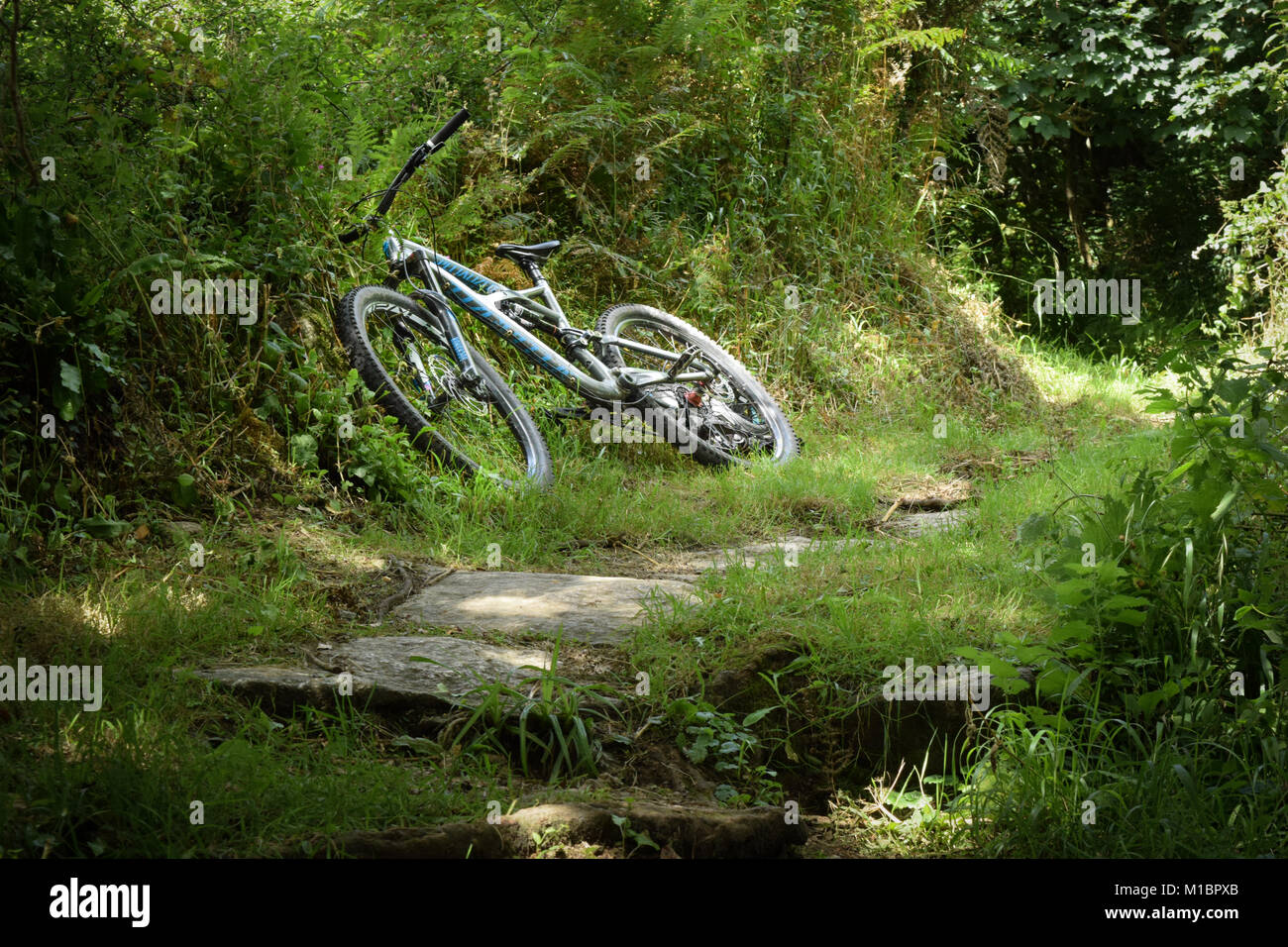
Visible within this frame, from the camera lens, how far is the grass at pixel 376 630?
2.21 m

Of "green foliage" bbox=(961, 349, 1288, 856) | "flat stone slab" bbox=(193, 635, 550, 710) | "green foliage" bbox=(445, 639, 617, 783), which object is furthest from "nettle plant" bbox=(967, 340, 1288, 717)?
"flat stone slab" bbox=(193, 635, 550, 710)

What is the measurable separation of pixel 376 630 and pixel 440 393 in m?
2.21

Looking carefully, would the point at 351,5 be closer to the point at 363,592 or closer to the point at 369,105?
the point at 369,105

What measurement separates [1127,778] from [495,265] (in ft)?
14.7

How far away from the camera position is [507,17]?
6852mm

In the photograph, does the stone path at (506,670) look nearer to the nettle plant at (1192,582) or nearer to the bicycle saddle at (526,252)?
the nettle plant at (1192,582)

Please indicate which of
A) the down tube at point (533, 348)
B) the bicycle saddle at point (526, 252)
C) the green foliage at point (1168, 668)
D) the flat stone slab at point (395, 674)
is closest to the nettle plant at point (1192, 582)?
the green foliage at point (1168, 668)

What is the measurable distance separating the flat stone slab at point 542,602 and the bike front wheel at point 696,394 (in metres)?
1.86

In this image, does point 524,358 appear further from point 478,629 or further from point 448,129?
point 478,629

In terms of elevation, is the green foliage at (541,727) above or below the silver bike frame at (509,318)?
below

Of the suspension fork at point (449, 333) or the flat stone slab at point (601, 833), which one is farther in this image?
the suspension fork at point (449, 333)

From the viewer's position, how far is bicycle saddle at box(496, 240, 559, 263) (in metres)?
5.85

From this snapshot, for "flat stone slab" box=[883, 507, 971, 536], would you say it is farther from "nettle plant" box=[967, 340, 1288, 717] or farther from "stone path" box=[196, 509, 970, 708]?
"nettle plant" box=[967, 340, 1288, 717]

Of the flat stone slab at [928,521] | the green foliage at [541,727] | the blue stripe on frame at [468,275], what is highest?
the blue stripe on frame at [468,275]
